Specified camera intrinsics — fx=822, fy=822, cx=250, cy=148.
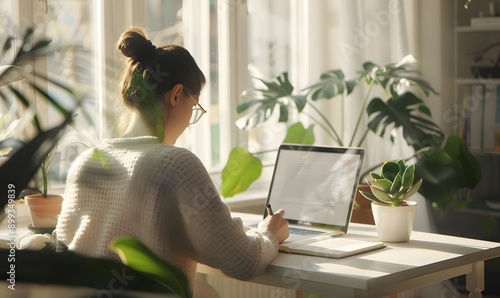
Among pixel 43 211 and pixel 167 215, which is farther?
pixel 43 211

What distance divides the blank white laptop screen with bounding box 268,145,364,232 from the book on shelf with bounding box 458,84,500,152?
1838 mm

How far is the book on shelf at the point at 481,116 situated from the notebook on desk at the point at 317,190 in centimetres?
184

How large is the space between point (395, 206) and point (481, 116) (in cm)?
206

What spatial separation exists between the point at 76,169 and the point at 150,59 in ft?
1.12

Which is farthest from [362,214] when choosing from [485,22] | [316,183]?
[485,22]

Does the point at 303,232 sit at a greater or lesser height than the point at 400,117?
lesser

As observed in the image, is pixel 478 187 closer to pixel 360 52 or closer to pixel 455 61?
pixel 455 61

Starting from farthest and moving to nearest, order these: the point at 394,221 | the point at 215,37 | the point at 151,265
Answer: the point at 215,37 < the point at 394,221 < the point at 151,265

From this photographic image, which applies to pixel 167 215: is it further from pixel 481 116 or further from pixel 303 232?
pixel 481 116

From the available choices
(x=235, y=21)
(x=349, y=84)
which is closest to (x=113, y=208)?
(x=349, y=84)

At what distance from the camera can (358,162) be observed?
242cm

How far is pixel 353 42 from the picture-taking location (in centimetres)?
405

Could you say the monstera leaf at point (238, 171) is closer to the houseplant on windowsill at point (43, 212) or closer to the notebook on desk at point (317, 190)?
the notebook on desk at point (317, 190)

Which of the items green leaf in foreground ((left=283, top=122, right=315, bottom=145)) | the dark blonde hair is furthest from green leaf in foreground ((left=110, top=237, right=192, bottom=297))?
green leaf in foreground ((left=283, top=122, right=315, bottom=145))
